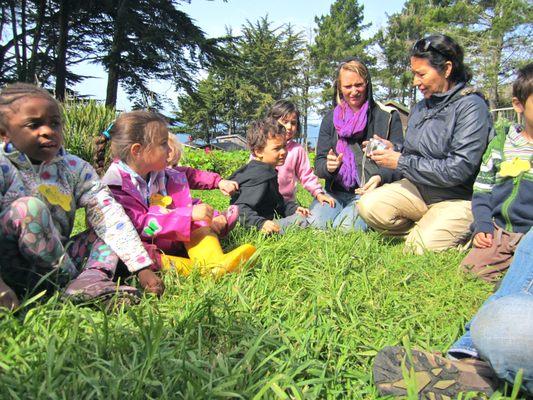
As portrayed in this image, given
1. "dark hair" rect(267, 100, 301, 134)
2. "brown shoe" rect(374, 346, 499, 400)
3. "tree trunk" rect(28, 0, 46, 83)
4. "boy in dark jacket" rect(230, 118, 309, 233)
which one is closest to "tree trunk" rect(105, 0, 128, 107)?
"tree trunk" rect(28, 0, 46, 83)

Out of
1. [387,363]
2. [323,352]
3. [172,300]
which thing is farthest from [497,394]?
[172,300]

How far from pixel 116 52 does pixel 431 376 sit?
19165mm

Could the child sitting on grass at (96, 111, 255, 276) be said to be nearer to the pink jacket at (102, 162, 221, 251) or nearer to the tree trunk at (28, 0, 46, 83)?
the pink jacket at (102, 162, 221, 251)

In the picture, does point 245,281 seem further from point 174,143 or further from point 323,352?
point 174,143

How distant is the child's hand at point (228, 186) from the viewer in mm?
3170

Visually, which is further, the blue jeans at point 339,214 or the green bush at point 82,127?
the green bush at point 82,127

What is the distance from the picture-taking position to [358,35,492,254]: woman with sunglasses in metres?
2.90

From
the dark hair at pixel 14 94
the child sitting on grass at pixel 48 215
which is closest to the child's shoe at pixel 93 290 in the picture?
the child sitting on grass at pixel 48 215

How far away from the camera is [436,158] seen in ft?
10.1

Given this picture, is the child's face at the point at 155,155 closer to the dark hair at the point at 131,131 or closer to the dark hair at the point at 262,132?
the dark hair at the point at 131,131

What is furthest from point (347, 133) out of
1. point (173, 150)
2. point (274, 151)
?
point (173, 150)

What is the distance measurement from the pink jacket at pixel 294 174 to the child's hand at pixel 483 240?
166cm

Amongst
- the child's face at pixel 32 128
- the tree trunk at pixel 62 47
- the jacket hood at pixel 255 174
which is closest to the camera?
the child's face at pixel 32 128

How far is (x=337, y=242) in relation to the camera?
279 centimetres
